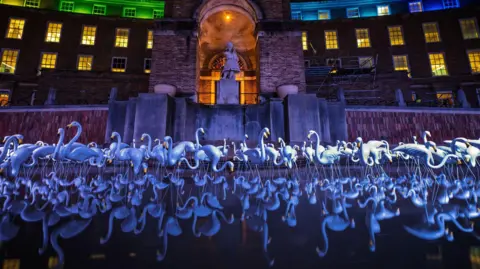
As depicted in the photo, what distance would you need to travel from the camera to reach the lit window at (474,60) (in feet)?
85.3

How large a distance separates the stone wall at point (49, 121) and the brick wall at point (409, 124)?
1335 cm

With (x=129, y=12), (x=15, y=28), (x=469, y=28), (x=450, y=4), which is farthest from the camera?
(x=129, y=12)

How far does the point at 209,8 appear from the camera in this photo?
18016 mm

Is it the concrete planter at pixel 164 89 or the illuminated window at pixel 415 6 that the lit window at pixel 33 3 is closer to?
the concrete planter at pixel 164 89

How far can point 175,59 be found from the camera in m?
16.1

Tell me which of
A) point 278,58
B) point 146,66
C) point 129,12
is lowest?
point 278,58

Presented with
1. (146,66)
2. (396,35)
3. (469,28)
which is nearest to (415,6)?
(469,28)

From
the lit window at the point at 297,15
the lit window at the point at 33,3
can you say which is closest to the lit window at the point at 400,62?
the lit window at the point at 297,15

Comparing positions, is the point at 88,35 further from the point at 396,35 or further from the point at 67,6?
the point at 396,35

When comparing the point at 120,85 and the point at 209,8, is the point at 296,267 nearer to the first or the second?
the point at 209,8

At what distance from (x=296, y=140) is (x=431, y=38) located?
81.7ft

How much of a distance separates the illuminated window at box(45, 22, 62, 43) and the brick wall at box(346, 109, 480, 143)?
2901cm

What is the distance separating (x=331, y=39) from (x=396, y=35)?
259 inches

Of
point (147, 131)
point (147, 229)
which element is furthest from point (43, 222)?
point (147, 131)
